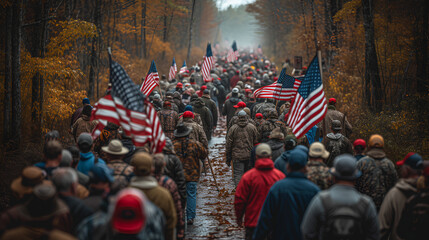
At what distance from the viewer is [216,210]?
30.9 ft

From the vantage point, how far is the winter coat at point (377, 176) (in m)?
6.68

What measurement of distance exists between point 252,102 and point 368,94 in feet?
13.4

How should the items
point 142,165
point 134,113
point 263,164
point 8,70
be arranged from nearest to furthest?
point 142,165 → point 263,164 → point 134,113 → point 8,70

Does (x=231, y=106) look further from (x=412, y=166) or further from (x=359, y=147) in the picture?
(x=412, y=166)

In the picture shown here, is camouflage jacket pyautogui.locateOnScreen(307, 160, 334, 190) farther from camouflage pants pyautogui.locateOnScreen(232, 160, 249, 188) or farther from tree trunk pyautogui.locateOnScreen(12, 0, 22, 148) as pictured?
tree trunk pyautogui.locateOnScreen(12, 0, 22, 148)

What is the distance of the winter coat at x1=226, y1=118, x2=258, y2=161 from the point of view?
10234 mm

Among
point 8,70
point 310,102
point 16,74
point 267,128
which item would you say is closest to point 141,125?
point 310,102

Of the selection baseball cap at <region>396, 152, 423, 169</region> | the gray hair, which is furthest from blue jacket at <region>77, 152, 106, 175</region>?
baseball cap at <region>396, 152, 423, 169</region>

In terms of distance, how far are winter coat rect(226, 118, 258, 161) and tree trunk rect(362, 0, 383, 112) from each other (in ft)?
20.1

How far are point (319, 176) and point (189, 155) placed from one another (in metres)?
3.11

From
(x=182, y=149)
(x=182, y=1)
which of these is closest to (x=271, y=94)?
(x=182, y=149)

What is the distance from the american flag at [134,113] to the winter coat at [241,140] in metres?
3.48

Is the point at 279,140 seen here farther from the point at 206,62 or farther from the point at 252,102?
the point at 206,62

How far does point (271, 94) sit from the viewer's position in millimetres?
12828
